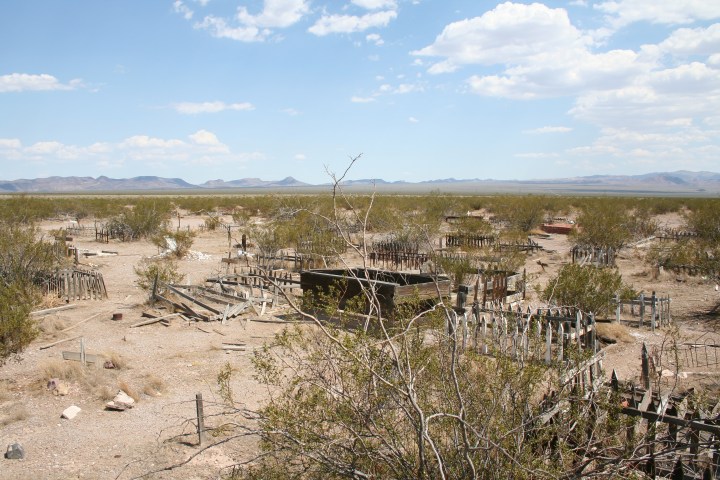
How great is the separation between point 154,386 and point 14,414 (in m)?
1.95

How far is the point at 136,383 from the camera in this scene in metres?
9.30

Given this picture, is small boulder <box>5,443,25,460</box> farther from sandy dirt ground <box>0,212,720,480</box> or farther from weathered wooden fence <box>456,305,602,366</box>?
weathered wooden fence <box>456,305,602,366</box>

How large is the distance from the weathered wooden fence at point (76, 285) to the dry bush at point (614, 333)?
1276 cm

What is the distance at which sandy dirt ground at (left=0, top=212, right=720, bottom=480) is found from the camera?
6797 millimetres

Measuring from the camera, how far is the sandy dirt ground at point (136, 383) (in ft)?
22.3

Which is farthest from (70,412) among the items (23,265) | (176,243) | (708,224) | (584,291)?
(708,224)

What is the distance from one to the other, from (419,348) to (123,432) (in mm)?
4872

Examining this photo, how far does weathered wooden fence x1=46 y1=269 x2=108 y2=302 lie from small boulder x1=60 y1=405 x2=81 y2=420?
7587mm

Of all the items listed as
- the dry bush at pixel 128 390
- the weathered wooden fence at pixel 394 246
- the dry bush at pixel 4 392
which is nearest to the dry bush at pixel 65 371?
the dry bush at pixel 4 392

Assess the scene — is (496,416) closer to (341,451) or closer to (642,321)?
(341,451)

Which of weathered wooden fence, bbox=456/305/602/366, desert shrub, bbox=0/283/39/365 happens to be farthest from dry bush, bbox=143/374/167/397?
weathered wooden fence, bbox=456/305/602/366

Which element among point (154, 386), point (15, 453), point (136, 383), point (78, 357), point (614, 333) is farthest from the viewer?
point (614, 333)

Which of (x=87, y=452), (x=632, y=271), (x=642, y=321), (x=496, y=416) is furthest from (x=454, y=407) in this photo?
(x=632, y=271)

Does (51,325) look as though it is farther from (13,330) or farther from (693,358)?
(693,358)
